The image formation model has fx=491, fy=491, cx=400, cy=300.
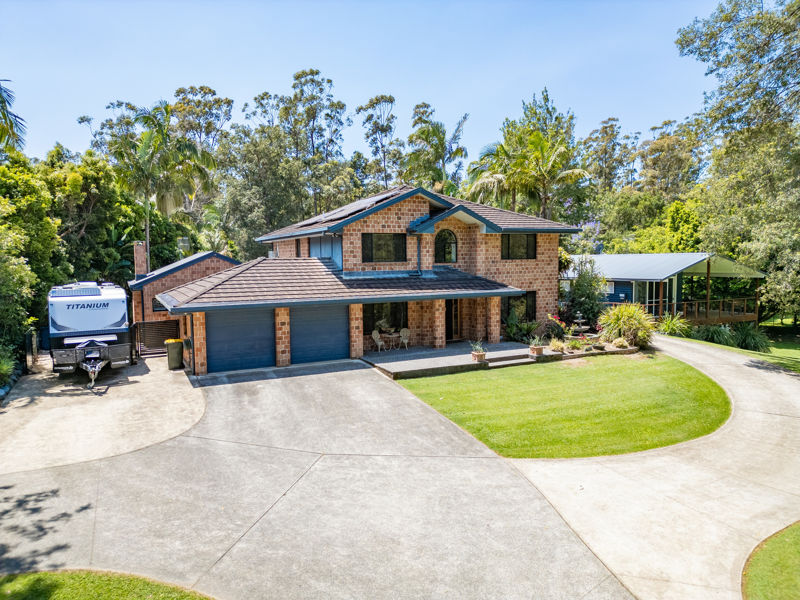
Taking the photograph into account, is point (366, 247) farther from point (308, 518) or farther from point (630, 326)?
point (308, 518)

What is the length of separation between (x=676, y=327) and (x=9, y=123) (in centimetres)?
2950

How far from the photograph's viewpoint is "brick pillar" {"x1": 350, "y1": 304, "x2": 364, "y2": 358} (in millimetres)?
18641

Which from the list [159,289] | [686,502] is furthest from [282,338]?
[686,502]

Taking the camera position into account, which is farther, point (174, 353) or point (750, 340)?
point (750, 340)

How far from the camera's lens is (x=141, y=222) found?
34.2 m

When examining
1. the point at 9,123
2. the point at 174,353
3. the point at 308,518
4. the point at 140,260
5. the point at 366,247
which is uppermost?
the point at 9,123

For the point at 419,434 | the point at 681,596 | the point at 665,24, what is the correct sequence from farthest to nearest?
the point at 665,24 → the point at 419,434 → the point at 681,596

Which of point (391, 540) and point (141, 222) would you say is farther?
point (141, 222)

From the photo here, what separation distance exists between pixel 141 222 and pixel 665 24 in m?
32.5

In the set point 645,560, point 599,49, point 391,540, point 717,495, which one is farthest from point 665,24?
point 391,540

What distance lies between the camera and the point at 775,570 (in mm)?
6781

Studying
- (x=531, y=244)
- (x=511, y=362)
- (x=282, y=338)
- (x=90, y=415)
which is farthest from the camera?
(x=531, y=244)

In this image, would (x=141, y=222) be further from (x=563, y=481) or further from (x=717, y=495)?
(x=717, y=495)

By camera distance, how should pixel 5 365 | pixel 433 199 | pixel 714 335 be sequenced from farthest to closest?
pixel 714 335, pixel 433 199, pixel 5 365
